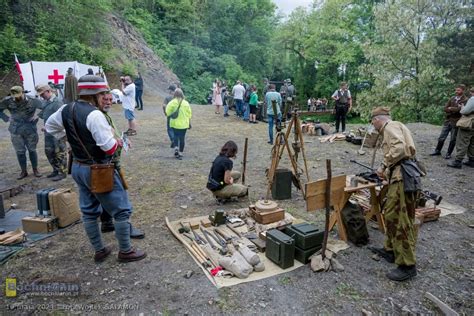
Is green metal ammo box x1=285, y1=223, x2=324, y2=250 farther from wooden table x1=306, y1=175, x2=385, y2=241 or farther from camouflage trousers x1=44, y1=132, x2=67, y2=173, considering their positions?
camouflage trousers x1=44, y1=132, x2=67, y2=173

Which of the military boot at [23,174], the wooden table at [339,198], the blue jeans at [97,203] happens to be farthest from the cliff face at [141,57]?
the wooden table at [339,198]

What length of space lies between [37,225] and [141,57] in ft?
79.8

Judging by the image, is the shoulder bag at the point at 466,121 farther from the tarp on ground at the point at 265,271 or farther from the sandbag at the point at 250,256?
the sandbag at the point at 250,256

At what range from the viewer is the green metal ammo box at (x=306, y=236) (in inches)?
157

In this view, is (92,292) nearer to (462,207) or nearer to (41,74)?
(462,207)

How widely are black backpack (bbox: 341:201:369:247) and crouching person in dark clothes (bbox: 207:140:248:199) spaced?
2078mm

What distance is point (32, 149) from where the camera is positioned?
22.9ft

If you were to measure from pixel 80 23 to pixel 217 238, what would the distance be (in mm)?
21809

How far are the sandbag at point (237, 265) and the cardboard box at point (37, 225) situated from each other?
276 cm

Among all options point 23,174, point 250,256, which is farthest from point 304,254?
point 23,174

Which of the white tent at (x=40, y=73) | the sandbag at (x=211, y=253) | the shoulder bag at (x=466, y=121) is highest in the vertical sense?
the white tent at (x=40, y=73)

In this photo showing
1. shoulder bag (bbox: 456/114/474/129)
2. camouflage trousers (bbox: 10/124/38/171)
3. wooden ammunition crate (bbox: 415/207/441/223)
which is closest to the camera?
wooden ammunition crate (bbox: 415/207/441/223)

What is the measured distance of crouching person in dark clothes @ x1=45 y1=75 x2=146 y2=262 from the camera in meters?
3.30

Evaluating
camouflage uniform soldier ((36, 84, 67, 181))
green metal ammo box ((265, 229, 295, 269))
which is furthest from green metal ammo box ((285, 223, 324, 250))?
camouflage uniform soldier ((36, 84, 67, 181))
